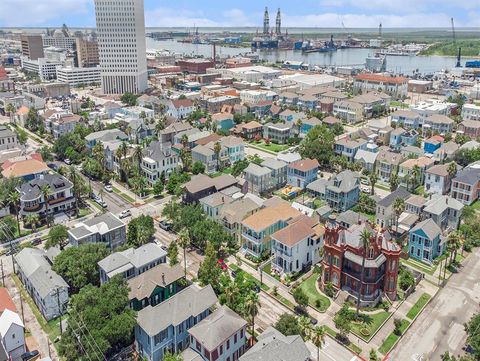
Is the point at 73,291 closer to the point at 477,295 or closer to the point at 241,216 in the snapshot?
the point at 241,216

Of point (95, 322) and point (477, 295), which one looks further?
point (477, 295)

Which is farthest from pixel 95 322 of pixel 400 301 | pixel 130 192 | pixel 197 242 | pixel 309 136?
pixel 309 136

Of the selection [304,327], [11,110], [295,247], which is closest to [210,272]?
[295,247]

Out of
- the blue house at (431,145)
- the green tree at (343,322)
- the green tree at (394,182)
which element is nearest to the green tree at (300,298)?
the green tree at (343,322)

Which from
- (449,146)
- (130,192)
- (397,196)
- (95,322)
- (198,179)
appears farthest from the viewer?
(449,146)

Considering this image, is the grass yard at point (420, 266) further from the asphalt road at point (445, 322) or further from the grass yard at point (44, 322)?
the grass yard at point (44, 322)

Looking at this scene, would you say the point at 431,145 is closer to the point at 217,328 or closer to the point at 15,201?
the point at 217,328
